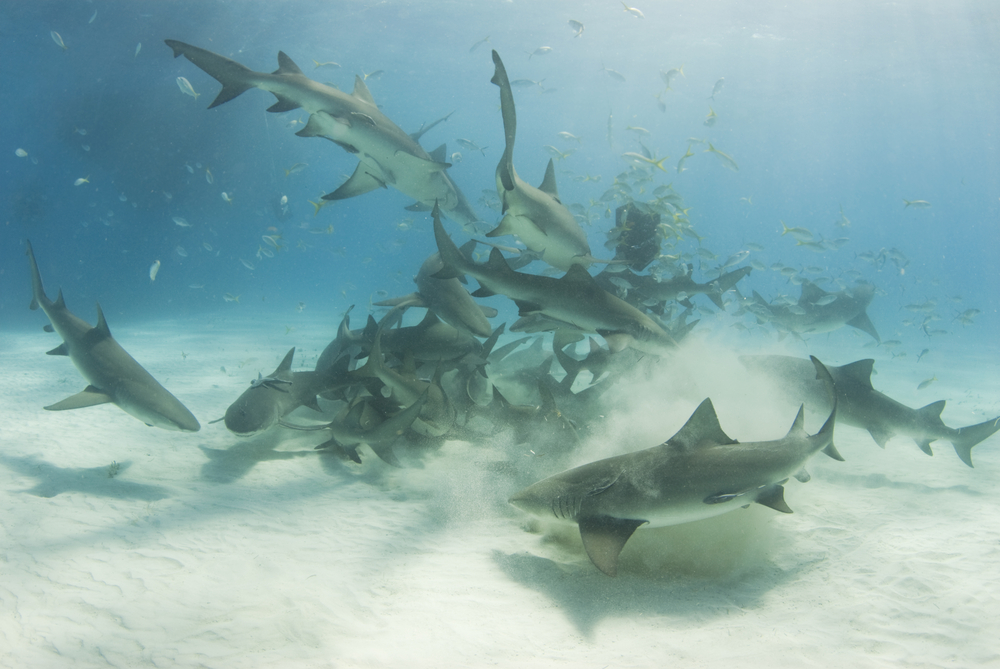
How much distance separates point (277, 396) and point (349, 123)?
3.44m

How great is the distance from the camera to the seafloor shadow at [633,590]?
3129 millimetres

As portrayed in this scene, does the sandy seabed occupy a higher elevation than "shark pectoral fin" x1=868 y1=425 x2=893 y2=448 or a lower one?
higher

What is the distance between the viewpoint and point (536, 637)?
2.82 metres

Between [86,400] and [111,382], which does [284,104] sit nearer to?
[111,382]

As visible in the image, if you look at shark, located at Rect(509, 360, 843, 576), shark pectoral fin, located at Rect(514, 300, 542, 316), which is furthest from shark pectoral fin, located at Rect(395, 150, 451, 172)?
shark, located at Rect(509, 360, 843, 576)

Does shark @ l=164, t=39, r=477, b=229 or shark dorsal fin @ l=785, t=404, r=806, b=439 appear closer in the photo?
shark dorsal fin @ l=785, t=404, r=806, b=439

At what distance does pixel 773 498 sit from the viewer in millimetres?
3270

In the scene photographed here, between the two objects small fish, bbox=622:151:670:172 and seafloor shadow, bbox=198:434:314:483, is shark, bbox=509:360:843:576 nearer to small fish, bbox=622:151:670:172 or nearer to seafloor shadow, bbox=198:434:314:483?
seafloor shadow, bbox=198:434:314:483

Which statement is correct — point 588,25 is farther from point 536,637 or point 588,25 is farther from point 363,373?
point 536,637

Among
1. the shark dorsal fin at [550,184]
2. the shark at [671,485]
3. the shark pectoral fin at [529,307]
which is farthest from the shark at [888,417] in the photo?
the shark dorsal fin at [550,184]

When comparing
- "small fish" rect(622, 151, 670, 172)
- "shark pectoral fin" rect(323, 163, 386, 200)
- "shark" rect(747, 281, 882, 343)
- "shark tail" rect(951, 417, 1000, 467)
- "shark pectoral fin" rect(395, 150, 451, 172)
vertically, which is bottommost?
"shark" rect(747, 281, 882, 343)

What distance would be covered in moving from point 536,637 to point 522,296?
116 inches

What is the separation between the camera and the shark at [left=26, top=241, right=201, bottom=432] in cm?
496

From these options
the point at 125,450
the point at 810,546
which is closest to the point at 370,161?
the point at 125,450
